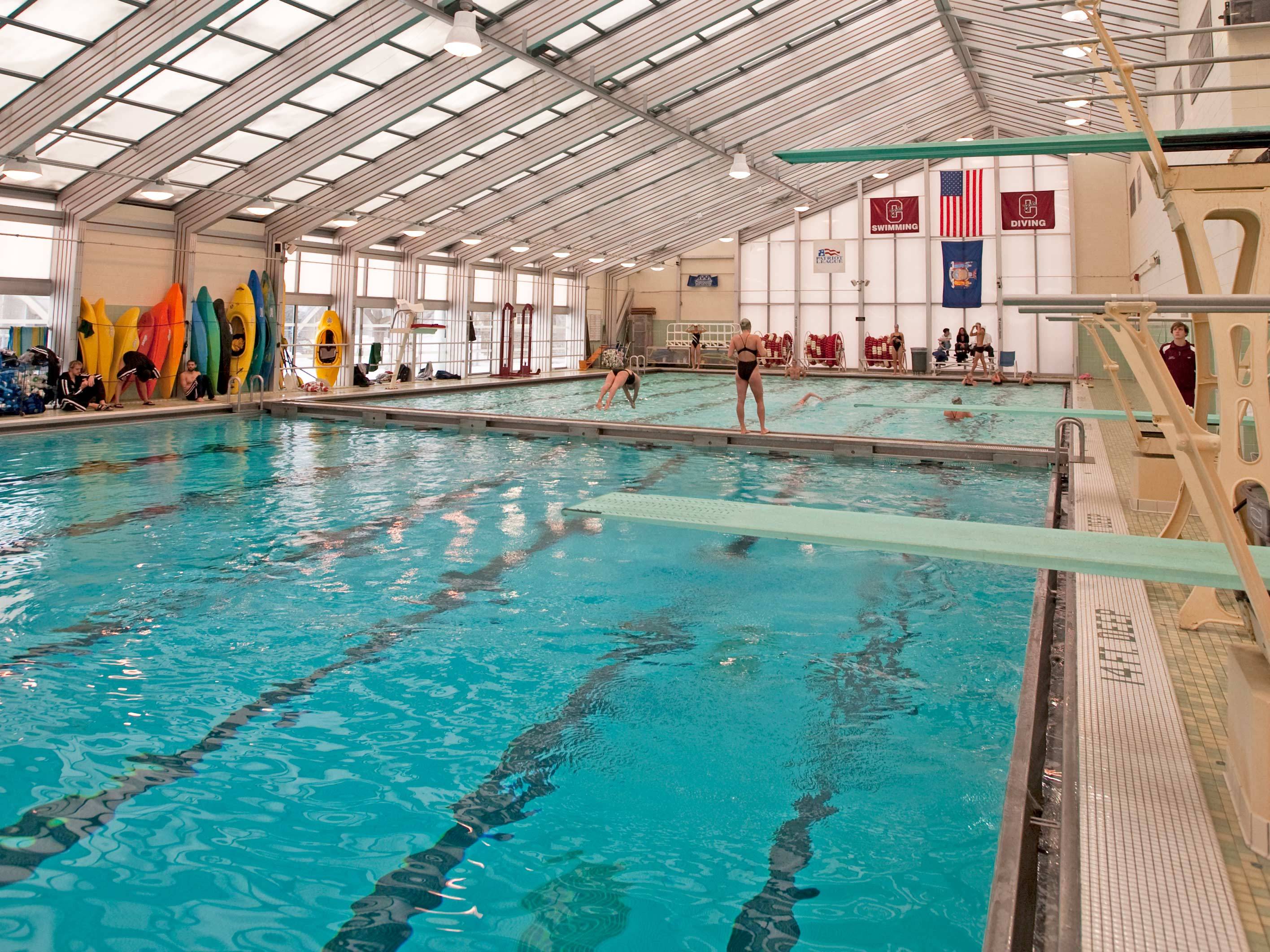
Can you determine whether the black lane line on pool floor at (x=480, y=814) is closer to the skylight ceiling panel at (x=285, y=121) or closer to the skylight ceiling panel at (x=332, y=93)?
the skylight ceiling panel at (x=332, y=93)

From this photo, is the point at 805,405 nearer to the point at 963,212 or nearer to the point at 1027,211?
the point at 1027,211

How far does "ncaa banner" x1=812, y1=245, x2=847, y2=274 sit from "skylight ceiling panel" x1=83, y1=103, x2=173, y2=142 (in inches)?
718

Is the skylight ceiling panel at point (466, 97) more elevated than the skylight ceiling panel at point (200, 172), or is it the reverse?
the skylight ceiling panel at point (466, 97)

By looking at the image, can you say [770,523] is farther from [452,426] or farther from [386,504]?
[452,426]

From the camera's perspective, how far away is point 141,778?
3.22 metres

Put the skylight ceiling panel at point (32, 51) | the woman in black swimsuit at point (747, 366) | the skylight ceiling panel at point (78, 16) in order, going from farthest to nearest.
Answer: the woman in black swimsuit at point (747, 366)
the skylight ceiling panel at point (32, 51)
the skylight ceiling panel at point (78, 16)

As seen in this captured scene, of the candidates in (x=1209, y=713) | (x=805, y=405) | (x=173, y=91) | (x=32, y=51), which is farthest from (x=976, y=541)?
(x=805, y=405)

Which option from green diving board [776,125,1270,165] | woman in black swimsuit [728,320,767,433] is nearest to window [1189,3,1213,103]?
woman in black swimsuit [728,320,767,433]

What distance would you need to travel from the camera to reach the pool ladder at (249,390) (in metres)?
15.2

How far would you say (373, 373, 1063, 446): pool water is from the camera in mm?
13742

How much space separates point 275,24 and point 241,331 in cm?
680

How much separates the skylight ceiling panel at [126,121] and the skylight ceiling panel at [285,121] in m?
1.29

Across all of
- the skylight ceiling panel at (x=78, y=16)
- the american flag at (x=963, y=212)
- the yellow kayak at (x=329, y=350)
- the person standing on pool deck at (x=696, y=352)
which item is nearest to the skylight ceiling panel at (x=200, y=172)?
the skylight ceiling panel at (x=78, y=16)

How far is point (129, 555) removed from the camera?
6160mm
